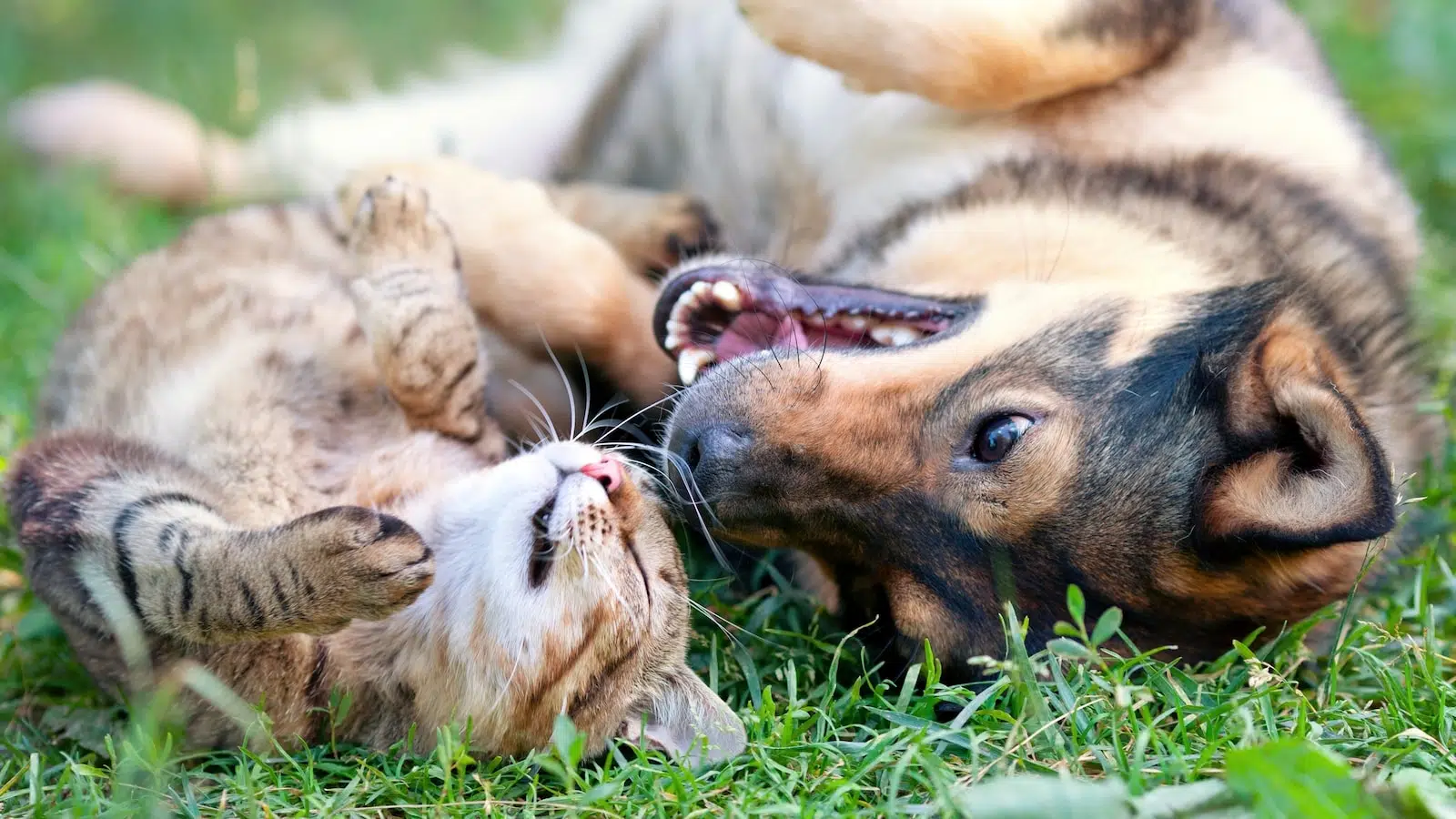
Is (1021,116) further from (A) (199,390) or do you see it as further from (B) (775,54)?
(A) (199,390)

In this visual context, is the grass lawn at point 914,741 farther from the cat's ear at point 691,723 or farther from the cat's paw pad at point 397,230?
the cat's paw pad at point 397,230

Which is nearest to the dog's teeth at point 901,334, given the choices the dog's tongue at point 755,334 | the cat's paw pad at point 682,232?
the dog's tongue at point 755,334

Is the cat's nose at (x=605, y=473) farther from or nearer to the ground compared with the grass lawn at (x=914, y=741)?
farther from the ground

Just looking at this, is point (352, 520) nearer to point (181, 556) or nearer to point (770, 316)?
point (181, 556)

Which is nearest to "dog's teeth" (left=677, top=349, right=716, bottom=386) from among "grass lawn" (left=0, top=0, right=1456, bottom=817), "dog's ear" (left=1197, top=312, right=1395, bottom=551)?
"grass lawn" (left=0, top=0, right=1456, bottom=817)

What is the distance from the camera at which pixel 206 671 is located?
2.74 m

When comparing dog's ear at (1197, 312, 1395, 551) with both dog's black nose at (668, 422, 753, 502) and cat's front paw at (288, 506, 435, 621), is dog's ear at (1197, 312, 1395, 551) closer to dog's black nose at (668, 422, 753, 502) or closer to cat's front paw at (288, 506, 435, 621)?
dog's black nose at (668, 422, 753, 502)

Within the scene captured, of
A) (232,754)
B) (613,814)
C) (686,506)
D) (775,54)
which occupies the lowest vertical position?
(232,754)

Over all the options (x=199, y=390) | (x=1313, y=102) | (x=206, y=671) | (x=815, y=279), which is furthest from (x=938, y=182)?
(x=206, y=671)

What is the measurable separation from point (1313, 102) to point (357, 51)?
19.7ft

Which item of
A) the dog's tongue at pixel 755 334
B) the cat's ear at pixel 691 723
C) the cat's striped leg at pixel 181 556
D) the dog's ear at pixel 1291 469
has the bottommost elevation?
the cat's ear at pixel 691 723

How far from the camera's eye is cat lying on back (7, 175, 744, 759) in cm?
271

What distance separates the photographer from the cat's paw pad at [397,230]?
3516 mm

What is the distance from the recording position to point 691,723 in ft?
9.38
